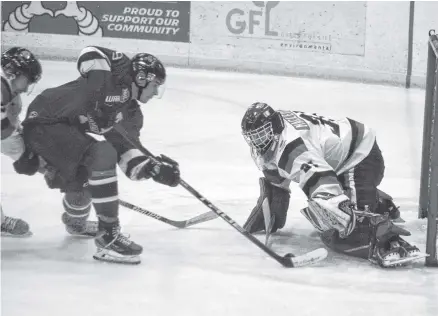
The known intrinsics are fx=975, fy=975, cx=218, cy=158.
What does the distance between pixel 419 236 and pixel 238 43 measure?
394 cm

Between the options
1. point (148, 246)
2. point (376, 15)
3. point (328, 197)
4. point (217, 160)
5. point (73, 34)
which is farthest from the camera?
point (73, 34)

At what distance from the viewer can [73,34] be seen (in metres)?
8.25

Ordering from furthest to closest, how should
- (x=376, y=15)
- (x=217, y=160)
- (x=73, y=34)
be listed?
(x=73, y=34), (x=376, y=15), (x=217, y=160)

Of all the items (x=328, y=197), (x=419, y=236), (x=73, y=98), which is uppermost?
(x=73, y=98)

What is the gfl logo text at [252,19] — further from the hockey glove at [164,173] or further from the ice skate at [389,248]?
the ice skate at [389,248]

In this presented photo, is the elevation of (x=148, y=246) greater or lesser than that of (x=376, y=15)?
lesser

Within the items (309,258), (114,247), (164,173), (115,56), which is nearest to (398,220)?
(309,258)

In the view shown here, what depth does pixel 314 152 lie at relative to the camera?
393cm

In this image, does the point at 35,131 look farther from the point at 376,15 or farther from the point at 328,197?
the point at 376,15

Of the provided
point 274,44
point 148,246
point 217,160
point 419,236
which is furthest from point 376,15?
point 148,246

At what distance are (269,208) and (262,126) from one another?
1.73 ft

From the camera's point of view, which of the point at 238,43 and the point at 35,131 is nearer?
the point at 35,131

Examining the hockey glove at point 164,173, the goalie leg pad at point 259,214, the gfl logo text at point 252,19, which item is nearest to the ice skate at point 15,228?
the hockey glove at point 164,173

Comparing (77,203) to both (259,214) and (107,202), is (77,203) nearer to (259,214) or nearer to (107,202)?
(107,202)
